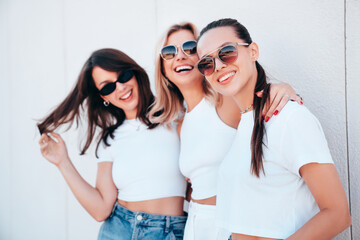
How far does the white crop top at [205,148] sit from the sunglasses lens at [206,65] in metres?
0.48

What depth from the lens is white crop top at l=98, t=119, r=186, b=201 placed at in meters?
2.47

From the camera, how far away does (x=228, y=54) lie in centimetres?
162

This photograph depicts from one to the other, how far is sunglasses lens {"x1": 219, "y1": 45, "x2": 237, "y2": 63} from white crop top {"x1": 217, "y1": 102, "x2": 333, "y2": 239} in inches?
15.0

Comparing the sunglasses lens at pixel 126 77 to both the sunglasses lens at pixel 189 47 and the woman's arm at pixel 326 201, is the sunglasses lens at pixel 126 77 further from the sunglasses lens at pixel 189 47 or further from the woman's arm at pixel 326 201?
the woman's arm at pixel 326 201

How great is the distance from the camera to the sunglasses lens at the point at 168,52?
2.28m

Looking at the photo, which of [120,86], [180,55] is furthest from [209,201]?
[120,86]

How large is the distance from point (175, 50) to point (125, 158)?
1.00 metres

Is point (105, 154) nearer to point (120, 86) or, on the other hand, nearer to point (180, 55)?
point (120, 86)

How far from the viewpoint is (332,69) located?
1.93 meters

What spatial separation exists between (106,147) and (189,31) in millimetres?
1255

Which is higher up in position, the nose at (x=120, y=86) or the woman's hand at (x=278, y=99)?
the nose at (x=120, y=86)

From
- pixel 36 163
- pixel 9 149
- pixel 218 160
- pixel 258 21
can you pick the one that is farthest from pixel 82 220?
pixel 258 21

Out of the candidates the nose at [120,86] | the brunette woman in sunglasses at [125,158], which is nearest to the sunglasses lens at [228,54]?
the brunette woman in sunglasses at [125,158]

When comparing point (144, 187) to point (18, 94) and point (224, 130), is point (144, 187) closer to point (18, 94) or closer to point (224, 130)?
point (224, 130)
